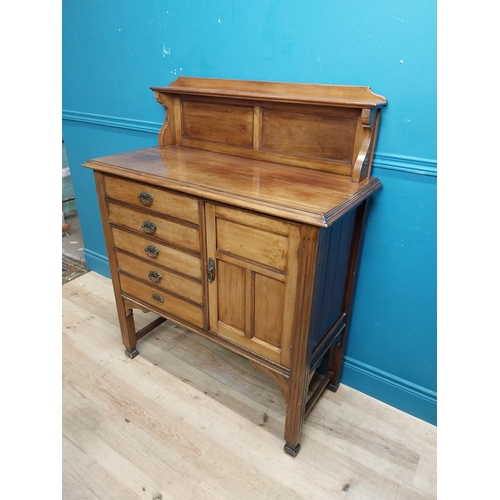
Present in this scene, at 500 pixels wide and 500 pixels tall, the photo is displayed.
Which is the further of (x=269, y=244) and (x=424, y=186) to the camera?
(x=424, y=186)

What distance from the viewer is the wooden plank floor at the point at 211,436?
1.44 metres

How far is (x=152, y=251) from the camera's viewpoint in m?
1.60

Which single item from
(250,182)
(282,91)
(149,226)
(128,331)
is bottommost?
(128,331)

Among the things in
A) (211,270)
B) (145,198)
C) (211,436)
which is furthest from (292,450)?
(145,198)

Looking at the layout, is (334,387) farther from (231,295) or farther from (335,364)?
(231,295)

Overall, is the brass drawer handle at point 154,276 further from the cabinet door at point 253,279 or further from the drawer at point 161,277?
the cabinet door at point 253,279

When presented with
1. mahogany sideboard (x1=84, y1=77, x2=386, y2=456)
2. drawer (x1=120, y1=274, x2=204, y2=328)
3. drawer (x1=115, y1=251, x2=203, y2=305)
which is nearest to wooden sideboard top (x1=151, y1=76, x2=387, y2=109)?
mahogany sideboard (x1=84, y1=77, x2=386, y2=456)

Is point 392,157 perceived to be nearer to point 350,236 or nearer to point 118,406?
point 350,236

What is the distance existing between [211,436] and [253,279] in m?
0.76

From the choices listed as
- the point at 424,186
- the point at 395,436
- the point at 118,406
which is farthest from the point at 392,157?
the point at 118,406
